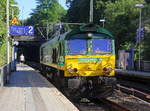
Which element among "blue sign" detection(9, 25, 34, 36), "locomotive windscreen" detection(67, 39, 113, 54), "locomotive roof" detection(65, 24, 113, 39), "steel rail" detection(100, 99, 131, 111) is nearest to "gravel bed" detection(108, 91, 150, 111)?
"steel rail" detection(100, 99, 131, 111)

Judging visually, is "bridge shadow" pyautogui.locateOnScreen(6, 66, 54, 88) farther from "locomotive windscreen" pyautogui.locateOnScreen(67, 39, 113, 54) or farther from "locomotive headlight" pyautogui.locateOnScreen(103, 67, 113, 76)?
"locomotive headlight" pyautogui.locateOnScreen(103, 67, 113, 76)

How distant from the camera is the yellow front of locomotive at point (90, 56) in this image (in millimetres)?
18875

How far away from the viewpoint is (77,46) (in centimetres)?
1941

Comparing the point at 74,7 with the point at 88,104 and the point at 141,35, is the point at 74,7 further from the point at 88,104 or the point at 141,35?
the point at 88,104

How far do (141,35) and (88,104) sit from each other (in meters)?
27.3

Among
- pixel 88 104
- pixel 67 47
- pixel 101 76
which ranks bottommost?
pixel 88 104

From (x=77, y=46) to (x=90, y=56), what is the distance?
0.73 m

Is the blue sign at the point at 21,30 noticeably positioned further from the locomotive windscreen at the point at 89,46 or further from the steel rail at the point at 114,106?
the steel rail at the point at 114,106

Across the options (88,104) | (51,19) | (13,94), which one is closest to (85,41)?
(88,104)

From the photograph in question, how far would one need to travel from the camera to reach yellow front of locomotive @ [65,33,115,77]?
18.9 m

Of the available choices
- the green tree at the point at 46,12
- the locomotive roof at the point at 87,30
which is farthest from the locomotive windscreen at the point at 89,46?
the green tree at the point at 46,12

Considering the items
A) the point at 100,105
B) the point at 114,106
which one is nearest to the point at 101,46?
the point at 100,105

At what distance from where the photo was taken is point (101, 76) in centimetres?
1894

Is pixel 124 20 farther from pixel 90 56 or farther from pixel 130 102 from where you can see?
pixel 130 102
